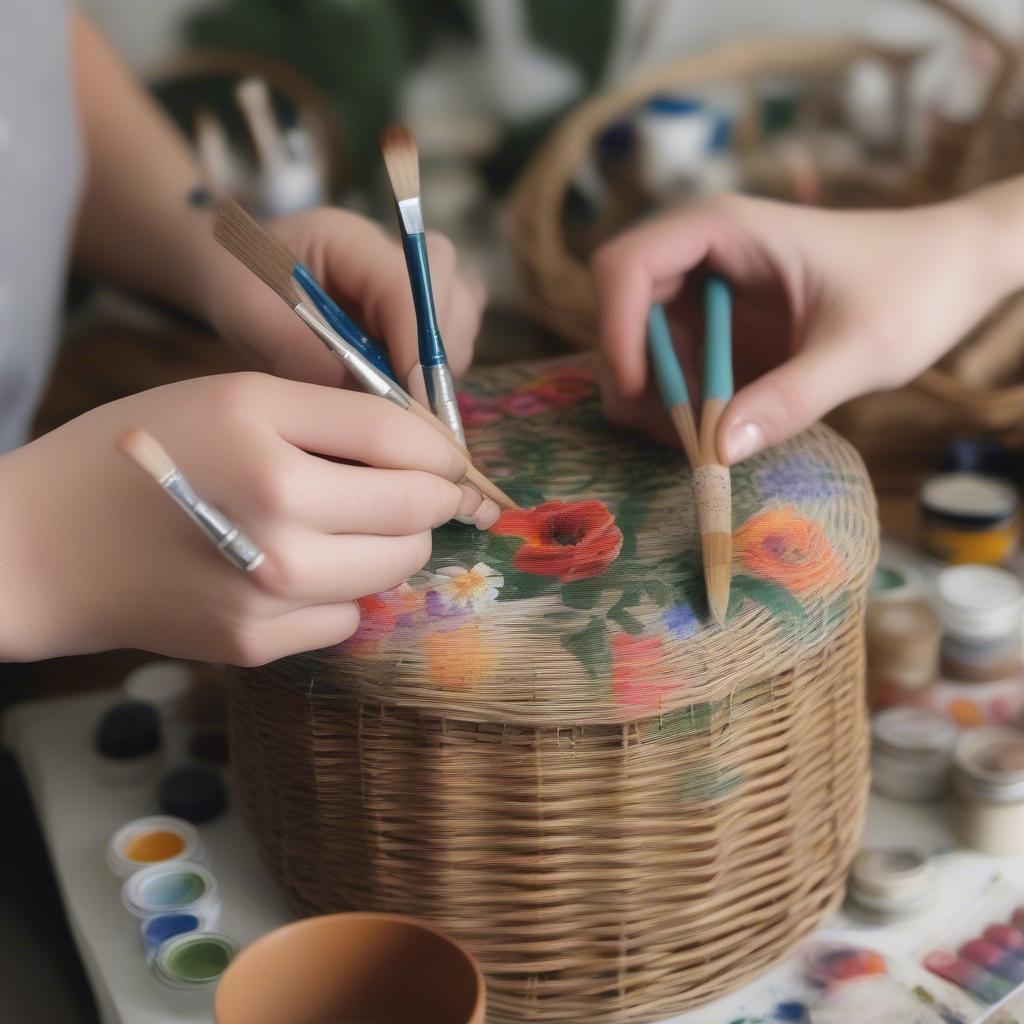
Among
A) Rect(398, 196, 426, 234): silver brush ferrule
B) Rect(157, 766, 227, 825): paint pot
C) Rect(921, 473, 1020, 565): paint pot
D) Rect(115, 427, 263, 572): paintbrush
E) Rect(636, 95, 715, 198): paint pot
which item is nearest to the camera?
Rect(115, 427, 263, 572): paintbrush

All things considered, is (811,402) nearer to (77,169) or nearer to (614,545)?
(614,545)

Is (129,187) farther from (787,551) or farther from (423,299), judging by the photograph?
(787,551)

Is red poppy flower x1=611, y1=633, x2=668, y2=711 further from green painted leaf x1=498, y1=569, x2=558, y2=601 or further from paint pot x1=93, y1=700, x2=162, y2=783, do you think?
paint pot x1=93, y1=700, x2=162, y2=783

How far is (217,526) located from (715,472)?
0.19 m

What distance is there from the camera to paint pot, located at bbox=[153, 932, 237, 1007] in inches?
18.7

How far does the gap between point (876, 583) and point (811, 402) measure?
212 millimetres

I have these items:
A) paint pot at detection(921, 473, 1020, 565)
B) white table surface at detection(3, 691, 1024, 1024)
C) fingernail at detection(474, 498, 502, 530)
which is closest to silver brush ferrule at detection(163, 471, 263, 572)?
fingernail at detection(474, 498, 502, 530)

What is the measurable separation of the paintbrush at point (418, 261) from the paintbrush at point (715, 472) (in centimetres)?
9

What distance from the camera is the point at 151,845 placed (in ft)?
1.79

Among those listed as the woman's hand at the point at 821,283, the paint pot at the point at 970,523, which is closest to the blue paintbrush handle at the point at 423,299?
the woman's hand at the point at 821,283

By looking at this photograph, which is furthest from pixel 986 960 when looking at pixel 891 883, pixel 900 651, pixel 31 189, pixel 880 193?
pixel 880 193

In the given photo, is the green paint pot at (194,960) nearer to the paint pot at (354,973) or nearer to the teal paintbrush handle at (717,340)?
the paint pot at (354,973)

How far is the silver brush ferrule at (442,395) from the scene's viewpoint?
470 millimetres

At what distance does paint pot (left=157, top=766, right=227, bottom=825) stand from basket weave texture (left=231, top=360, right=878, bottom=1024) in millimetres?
69
